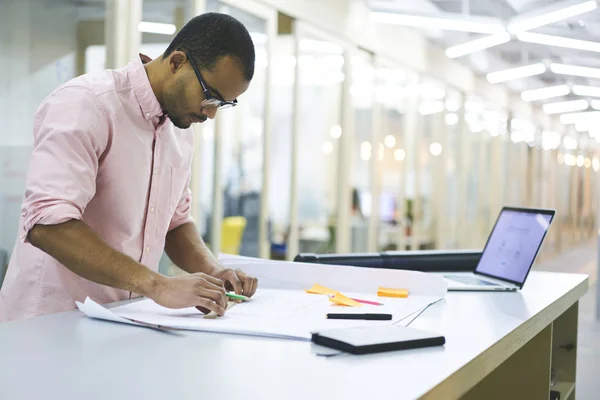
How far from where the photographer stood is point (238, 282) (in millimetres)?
1899

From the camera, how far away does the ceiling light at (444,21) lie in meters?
7.71

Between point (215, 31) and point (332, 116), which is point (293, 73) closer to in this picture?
point (332, 116)

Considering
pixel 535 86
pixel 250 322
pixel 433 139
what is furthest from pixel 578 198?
pixel 250 322

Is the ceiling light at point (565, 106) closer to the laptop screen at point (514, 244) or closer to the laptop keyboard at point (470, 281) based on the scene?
the laptop screen at point (514, 244)

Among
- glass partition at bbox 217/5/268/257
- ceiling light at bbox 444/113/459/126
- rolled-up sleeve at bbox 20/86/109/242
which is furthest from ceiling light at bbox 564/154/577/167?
rolled-up sleeve at bbox 20/86/109/242

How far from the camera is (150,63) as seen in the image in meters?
1.96

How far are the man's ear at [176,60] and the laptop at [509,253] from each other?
3.72 feet

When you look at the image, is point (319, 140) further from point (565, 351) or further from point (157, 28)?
point (565, 351)

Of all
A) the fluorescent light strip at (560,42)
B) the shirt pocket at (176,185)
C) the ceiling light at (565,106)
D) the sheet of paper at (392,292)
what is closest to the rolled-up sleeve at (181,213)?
the shirt pocket at (176,185)

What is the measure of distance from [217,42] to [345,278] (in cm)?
82

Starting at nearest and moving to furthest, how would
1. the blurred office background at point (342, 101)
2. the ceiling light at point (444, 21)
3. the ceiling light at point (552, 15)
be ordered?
the blurred office background at point (342, 101), the ceiling light at point (552, 15), the ceiling light at point (444, 21)

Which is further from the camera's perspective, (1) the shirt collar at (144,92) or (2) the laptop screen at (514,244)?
(2) the laptop screen at (514,244)

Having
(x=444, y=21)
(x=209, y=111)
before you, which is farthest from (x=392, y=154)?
(x=209, y=111)

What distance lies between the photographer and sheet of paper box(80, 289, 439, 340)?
150 cm
